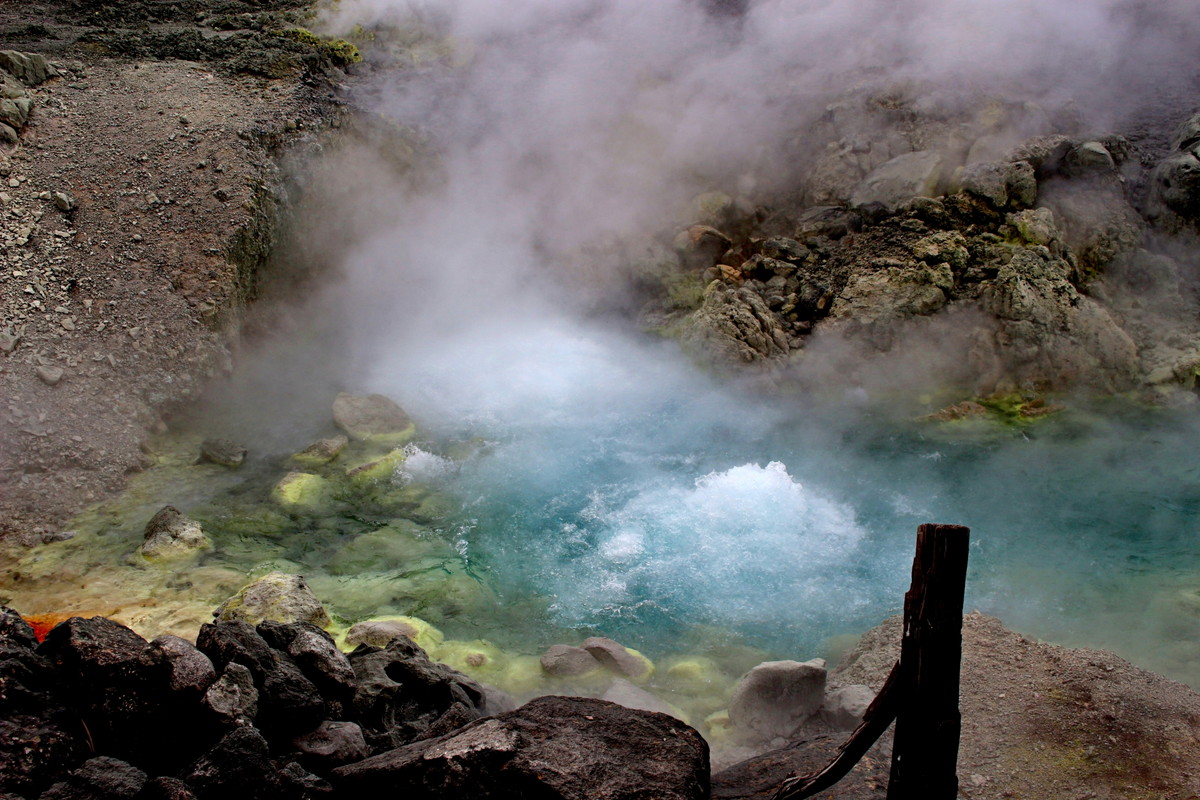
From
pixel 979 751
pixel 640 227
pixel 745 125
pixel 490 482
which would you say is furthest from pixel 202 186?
pixel 979 751

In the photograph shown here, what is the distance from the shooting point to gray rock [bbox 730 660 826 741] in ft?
12.5

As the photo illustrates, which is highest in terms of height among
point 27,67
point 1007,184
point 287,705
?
point 1007,184

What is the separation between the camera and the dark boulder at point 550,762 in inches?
93.1

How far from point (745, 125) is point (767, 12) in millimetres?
2133

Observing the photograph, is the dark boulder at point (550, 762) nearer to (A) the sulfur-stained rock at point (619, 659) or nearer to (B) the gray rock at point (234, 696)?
(B) the gray rock at point (234, 696)

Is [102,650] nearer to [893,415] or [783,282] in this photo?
[893,415]

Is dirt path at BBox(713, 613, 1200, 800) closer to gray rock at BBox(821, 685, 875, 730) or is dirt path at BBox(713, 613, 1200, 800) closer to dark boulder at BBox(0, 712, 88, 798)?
gray rock at BBox(821, 685, 875, 730)

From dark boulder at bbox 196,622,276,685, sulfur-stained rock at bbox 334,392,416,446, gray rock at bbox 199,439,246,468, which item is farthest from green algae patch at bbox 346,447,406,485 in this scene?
dark boulder at bbox 196,622,276,685

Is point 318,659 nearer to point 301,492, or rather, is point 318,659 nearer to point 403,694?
point 403,694

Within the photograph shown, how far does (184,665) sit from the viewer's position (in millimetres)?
2691

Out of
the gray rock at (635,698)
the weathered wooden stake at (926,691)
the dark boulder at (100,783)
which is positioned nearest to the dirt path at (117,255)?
the dark boulder at (100,783)

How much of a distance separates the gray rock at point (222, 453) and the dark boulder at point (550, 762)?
4.79m

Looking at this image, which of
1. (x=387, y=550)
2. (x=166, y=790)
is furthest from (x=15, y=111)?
(x=166, y=790)

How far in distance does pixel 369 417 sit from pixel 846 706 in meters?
5.35
